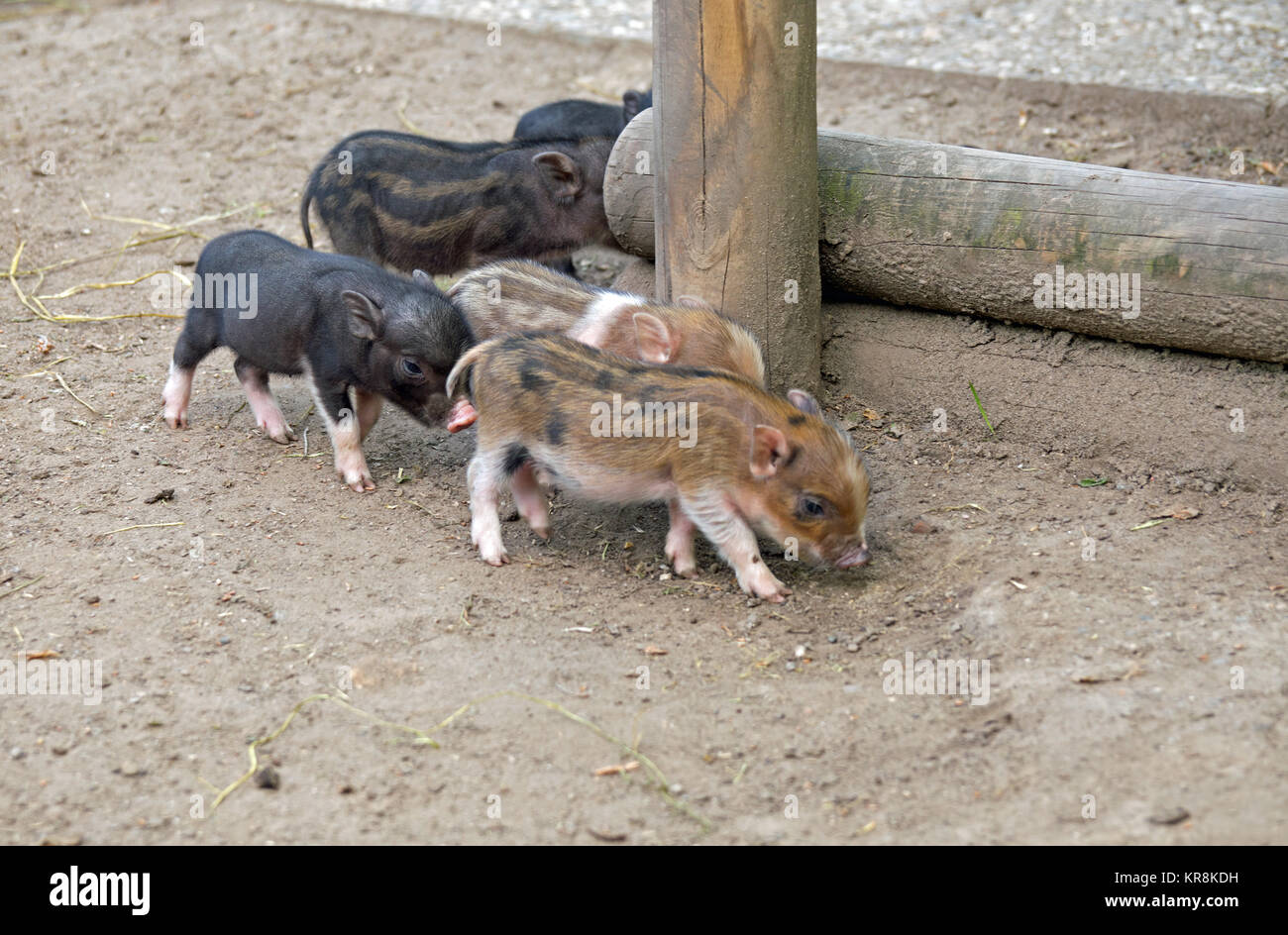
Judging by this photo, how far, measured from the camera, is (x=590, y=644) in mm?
4578

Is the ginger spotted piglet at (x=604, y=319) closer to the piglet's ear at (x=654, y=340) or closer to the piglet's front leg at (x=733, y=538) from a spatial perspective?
the piglet's ear at (x=654, y=340)

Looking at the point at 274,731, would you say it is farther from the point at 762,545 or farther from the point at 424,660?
the point at 762,545

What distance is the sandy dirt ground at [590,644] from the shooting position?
3678 mm

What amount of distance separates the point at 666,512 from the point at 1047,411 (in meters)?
1.69

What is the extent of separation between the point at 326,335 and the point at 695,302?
1679mm

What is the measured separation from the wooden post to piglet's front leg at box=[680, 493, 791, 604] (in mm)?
985

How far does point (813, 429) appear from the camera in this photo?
4988 mm

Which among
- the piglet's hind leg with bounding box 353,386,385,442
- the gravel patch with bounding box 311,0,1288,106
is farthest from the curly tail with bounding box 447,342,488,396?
the gravel patch with bounding box 311,0,1288,106

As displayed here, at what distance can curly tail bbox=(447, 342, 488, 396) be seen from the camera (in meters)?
5.37

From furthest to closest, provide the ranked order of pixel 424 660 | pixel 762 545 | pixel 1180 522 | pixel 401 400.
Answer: pixel 401 400, pixel 762 545, pixel 1180 522, pixel 424 660

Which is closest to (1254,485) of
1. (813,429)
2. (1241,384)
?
(1241,384)

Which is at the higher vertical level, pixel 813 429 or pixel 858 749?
pixel 813 429

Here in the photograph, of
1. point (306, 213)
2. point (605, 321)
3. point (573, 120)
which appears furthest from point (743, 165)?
point (573, 120)
